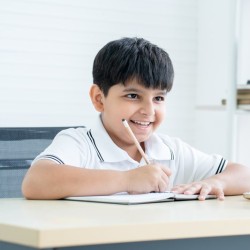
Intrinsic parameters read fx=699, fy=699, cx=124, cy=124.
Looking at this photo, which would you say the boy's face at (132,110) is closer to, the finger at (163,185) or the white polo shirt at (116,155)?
the white polo shirt at (116,155)

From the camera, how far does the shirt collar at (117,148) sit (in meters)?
1.84

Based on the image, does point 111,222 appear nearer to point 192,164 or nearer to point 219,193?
point 219,193

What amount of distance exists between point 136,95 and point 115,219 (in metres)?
0.81

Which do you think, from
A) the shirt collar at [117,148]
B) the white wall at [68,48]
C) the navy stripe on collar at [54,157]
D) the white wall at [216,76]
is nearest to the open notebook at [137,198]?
the navy stripe on collar at [54,157]

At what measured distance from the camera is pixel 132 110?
73.4 inches

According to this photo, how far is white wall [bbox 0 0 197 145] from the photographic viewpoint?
3.47 meters

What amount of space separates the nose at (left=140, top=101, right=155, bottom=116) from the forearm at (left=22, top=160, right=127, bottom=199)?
0.32m

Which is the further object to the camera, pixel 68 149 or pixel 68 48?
pixel 68 48

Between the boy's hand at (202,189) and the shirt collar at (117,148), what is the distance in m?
0.22

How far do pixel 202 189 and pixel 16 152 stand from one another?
579mm

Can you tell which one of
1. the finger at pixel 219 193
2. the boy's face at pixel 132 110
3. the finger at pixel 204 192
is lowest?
the finger at pixel 219 193

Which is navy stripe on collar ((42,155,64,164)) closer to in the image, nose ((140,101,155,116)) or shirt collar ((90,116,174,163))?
shirt collar ((90,116,174,163))

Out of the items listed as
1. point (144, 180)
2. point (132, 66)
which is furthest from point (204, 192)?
point (132, 66)

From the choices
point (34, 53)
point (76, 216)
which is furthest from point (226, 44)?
point (76, 216)
